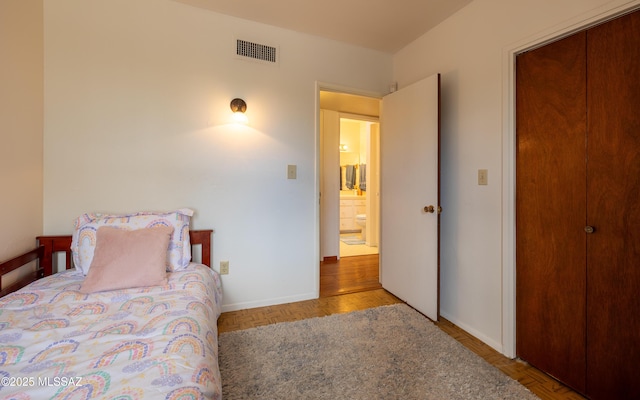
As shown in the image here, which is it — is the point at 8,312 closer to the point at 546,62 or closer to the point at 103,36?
the point at 103,36

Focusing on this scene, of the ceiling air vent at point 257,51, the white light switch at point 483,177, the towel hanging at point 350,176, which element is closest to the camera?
the white light switch at point 483,177

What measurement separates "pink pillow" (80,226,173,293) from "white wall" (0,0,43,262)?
483 millimetres

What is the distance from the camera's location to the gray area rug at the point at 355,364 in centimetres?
152

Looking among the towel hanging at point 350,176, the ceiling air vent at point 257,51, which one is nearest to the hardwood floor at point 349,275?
the ceiling air vent at point 257,51

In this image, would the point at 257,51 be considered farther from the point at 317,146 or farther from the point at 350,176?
the point at 350,176

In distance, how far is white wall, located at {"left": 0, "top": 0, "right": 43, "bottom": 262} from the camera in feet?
5.46

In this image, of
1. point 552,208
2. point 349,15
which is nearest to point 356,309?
point 552,208

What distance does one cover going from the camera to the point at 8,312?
1.33 meters

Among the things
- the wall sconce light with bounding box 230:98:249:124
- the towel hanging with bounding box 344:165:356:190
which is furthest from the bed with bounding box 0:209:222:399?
the towel hanging with bounding box 344:165:356:190

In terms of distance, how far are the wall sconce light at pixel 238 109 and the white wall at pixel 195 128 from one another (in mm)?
66

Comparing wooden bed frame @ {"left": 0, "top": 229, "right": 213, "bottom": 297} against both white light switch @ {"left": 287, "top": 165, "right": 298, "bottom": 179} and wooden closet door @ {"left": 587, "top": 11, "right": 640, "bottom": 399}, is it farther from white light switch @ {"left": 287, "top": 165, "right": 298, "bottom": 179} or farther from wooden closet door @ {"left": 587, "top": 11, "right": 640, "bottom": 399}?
wooden closet door @ {"left": 587, "top": 11, "right": 640, "bottom": 399}

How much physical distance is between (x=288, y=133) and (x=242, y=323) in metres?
1.68

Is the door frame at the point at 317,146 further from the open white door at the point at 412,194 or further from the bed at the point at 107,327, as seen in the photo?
the bed at the point at 107,327

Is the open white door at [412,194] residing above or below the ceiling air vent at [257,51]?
below
